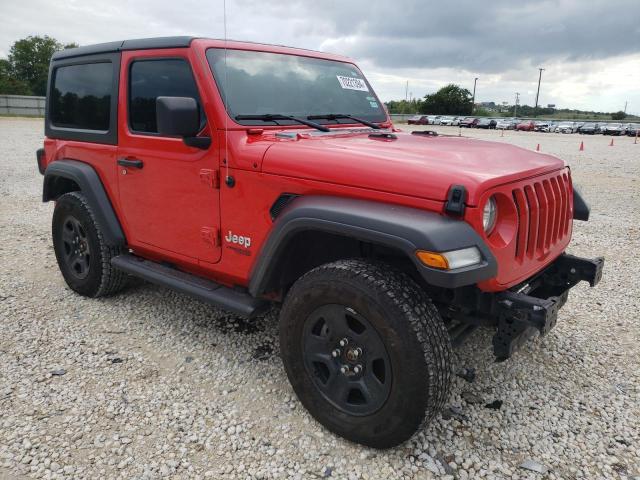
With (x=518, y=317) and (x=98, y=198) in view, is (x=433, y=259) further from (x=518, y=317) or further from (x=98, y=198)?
(x=98, y=198)

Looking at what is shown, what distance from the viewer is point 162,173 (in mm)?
3338

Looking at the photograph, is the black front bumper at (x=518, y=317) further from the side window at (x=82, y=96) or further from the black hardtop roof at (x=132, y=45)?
the side window at (x=82, y=96)

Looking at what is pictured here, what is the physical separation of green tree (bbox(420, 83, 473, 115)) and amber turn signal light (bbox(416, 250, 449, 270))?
66.7 meters

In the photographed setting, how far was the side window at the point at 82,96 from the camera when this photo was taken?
380cm

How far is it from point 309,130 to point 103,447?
219cm

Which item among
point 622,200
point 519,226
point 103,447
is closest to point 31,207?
point 103,447

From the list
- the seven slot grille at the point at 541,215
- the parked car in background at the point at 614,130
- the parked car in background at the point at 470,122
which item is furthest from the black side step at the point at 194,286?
the parked car in background at the point at 470,122

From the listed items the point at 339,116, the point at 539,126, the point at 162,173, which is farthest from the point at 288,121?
the point at 539,126

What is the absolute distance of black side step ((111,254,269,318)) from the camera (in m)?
2.97

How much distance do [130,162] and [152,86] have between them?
56 centimetres

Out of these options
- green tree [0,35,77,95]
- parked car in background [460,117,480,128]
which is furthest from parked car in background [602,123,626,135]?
green tree [0,35,77,95]

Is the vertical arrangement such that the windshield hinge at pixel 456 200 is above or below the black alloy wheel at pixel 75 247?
A: above

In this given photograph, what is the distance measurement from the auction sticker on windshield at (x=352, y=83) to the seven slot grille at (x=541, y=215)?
173cm

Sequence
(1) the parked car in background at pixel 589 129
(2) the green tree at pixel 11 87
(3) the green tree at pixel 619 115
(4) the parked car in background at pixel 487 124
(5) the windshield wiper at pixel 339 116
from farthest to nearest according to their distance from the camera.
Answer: (3) the green tree at pixel 619 115
(2) the green tree at pixel 11 87
(4) the parked car in background at pixel 487 124
(1) the parked car in background at pixel 589 129
(5) the windshield wiper at pixel 339 116
